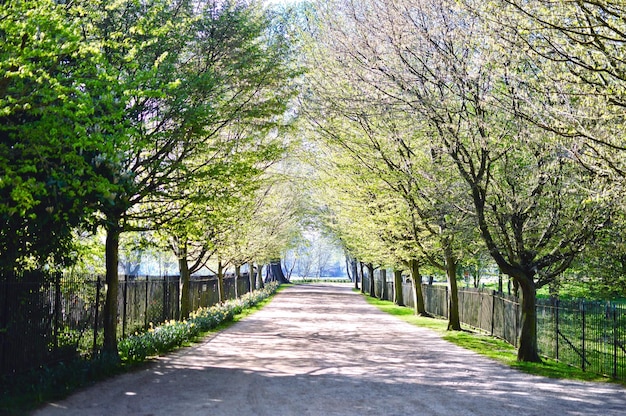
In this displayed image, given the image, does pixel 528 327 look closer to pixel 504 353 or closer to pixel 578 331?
pixel 578 331

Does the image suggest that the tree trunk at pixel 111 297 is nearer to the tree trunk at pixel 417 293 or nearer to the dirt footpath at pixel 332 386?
the dirt footpath at pixel 332 386

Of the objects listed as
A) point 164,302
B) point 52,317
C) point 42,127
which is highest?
point 42,127

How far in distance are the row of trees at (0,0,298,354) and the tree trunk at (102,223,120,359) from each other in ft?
0.08

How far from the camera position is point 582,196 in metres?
13.2

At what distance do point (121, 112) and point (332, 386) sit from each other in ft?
19.2

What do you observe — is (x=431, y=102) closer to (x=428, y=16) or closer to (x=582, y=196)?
(x=428, y=16)

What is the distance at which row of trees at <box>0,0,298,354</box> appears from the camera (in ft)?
27.7

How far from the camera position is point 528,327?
49.8 feet

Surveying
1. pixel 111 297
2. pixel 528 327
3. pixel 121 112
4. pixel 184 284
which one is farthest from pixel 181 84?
pixel 184 284

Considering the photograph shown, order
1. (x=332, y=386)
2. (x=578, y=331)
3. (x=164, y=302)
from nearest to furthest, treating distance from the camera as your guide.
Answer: (x=332, y=386) < (x=578, y=331) < (x=164, y=302)

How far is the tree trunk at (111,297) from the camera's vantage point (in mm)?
13713

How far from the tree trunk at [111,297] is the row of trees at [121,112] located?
3cm

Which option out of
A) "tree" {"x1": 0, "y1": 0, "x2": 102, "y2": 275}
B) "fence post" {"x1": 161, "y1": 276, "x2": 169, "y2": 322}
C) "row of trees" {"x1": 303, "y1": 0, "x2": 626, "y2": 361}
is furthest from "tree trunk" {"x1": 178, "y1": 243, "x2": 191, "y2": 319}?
"tree" {"x1": 0, "y1": 0, "x2": 102, "y2": 275}

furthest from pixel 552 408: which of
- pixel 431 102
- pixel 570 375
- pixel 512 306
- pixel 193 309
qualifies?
pixel 193 309
